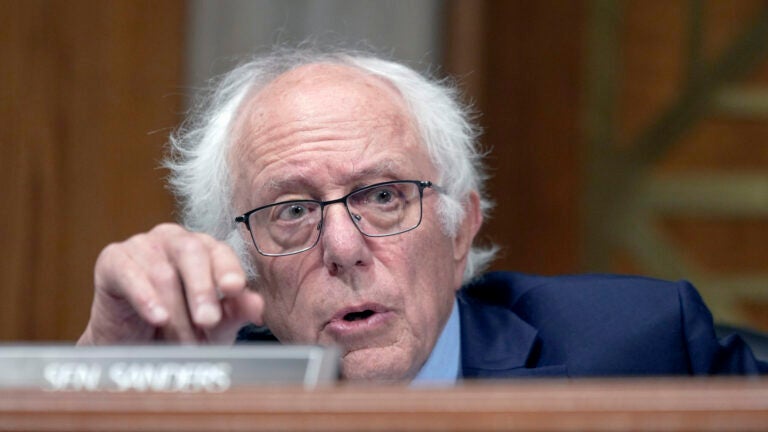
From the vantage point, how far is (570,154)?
169 inches

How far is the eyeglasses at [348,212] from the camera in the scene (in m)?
1.88

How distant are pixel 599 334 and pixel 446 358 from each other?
11.8 inches

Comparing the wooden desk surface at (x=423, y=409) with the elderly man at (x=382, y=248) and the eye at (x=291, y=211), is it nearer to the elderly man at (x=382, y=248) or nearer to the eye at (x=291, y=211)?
the elderly man at (x=382, y=248)

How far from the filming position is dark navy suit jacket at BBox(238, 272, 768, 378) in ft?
6.37

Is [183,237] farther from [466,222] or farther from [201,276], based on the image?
[466,222]


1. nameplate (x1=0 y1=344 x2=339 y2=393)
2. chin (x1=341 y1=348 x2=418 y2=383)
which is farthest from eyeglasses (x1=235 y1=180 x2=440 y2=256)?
nameplate (x1=0 y1=344 x2=339 y2=393)

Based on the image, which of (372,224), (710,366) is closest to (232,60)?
(372,224)

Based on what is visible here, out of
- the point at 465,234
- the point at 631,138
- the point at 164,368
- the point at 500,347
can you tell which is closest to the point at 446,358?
the point at 500,347

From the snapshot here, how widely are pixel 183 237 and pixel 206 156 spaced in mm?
708

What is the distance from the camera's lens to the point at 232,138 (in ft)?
6.84

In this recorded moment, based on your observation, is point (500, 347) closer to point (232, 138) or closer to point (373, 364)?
point (373, 364)

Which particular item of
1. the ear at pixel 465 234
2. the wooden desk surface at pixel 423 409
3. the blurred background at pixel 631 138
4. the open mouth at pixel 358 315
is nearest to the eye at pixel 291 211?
the open mouth at pixel 358 315

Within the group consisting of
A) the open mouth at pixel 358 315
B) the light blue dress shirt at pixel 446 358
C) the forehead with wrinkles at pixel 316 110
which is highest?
the forehead with wrinkles at pixel 316 110

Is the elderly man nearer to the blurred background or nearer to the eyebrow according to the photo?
the eyebrow
